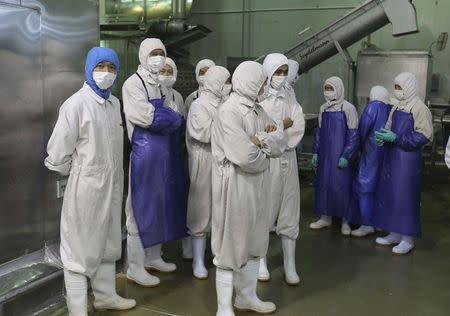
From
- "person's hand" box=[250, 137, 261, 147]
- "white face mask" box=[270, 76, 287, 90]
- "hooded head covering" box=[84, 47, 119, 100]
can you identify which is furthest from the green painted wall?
"hooded head covering" box=[84, 47, 119, 100]

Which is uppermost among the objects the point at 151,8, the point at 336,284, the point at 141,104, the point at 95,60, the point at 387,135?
the point at 151,8

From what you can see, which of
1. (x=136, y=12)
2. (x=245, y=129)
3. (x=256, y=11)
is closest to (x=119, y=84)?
(x=136, y=12)

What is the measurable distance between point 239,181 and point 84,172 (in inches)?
32.0

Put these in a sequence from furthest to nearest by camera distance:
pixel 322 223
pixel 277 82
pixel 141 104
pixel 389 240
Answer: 1. pixel 322 223
2. pixel 389 240
3. pixel 277 82
4. pixel 141 104

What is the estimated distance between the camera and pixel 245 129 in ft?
8.52

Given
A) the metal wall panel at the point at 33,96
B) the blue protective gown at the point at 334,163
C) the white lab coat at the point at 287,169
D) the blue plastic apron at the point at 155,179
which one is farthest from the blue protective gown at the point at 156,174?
the blue protective gown at the point at 334,163

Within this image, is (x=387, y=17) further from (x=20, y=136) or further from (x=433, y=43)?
(x=20, y=136)

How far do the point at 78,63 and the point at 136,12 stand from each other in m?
6.24

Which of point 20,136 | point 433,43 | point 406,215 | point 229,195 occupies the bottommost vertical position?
point 406,215

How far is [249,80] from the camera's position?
2592 mm

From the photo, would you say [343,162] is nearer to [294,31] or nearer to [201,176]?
[201,176]

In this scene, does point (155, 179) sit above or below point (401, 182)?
above

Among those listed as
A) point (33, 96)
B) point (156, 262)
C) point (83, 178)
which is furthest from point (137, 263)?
point (33, 96)

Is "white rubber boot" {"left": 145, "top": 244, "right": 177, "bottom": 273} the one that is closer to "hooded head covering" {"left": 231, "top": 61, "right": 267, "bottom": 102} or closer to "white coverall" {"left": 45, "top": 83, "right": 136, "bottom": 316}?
"white coverall" {"left": 45, "top": 83, "right": 136, "bottom": 316}
